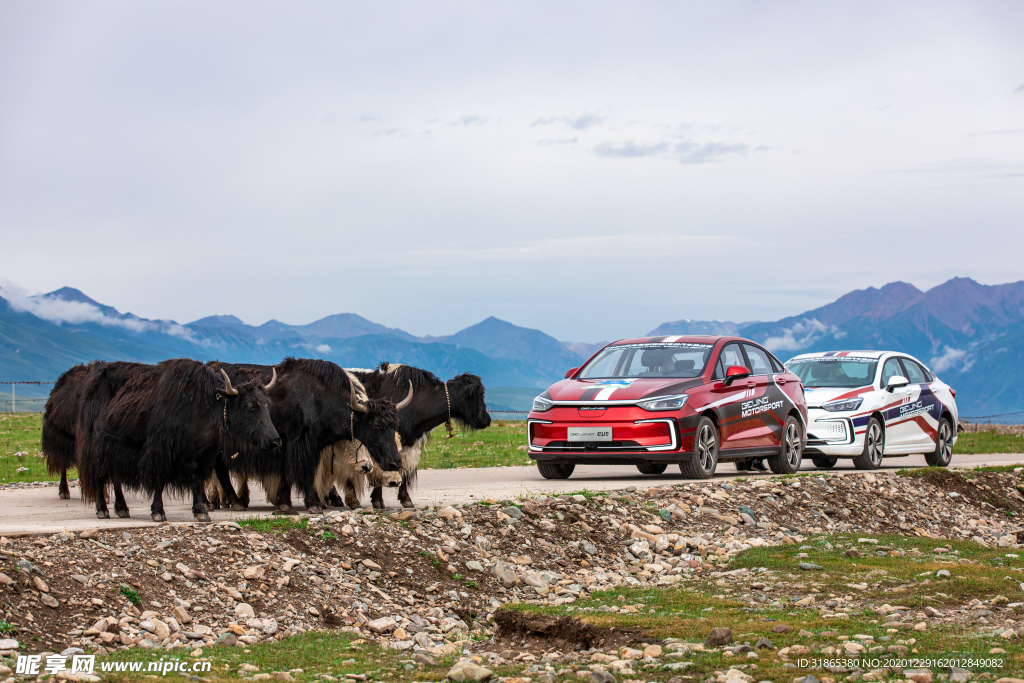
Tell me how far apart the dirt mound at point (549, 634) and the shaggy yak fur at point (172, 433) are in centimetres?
394

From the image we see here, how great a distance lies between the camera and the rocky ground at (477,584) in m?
7.04

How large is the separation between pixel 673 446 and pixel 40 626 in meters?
9.45

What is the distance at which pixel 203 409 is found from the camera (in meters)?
11.0

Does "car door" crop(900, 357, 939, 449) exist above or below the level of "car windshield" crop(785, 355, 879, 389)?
below

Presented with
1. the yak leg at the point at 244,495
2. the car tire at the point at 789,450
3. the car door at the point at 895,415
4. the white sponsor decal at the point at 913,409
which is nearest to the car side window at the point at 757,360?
the car tire at the point at 789,450

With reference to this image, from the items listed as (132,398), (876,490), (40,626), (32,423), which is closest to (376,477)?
(132,398)

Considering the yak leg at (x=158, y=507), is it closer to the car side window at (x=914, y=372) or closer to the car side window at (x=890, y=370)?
the car side window at (x=890, y=370)

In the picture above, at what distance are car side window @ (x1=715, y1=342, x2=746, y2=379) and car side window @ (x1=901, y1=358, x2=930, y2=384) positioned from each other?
16.5 feet

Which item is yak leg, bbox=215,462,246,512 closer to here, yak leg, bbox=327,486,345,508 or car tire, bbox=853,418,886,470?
yak leg, bbox=327,486,345,508

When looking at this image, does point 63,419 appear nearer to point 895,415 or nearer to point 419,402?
point 419,402

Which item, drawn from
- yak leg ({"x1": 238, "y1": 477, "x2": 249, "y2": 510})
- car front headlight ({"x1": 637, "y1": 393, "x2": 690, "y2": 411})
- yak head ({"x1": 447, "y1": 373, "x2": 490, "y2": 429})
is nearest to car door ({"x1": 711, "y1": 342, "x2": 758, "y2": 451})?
car front headlight ({"x1": 637, "y1": 393, "x2": 690, "y2": 411})

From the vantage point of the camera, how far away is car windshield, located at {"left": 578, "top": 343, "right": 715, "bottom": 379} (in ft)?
52.9

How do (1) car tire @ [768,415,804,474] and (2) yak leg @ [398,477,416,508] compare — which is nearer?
(2) yak leg @ [398,477,416,508]

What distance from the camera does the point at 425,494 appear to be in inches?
544
